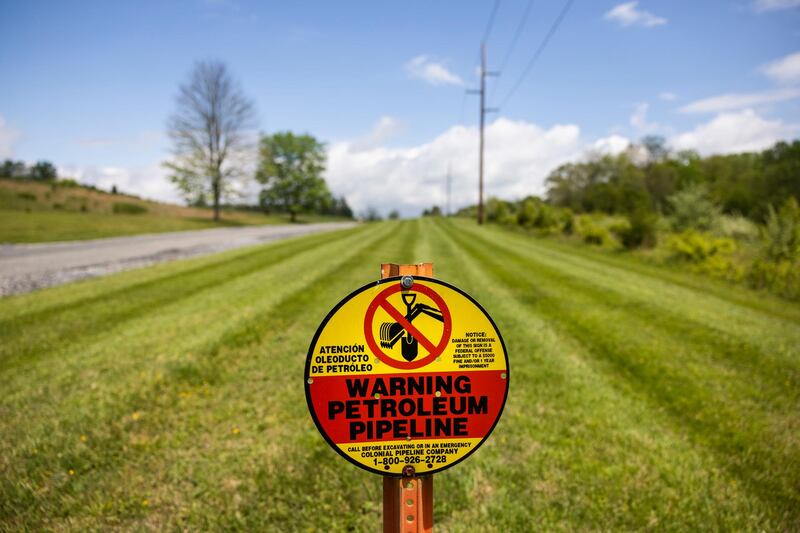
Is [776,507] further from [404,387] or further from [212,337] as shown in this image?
[212,337]

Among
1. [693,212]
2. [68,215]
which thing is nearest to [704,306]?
[693,212]

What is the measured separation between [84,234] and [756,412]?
26.3 meters

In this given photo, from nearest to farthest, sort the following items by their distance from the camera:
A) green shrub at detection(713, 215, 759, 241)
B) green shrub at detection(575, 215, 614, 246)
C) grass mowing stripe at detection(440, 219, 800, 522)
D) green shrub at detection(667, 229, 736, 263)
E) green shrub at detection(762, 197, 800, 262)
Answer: grass mowing stripe at detection(440, 219, 800, 522), green shrub at detection(762, 197, 800, 262), green shrub at detection(667, 229, 736, 263), green shrub at detection(713, 215, 759, 241), green shrub at detection(575, 215, 614, 246)

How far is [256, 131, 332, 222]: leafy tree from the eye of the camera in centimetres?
6219

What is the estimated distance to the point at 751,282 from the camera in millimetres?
11781

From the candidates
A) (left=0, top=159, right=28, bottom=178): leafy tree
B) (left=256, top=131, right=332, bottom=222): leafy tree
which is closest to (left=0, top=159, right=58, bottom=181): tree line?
(left=0, top=159, right=28, bottom=178): leafy tree

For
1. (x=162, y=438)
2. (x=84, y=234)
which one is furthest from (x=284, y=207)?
(x=162, y=438)

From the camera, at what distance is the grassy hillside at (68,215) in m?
21.9

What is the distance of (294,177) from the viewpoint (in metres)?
62.2

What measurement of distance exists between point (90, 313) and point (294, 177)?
5734 centimetres

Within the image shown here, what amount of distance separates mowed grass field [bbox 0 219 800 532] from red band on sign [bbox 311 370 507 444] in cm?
150

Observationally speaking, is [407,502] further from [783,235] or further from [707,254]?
[707,254]

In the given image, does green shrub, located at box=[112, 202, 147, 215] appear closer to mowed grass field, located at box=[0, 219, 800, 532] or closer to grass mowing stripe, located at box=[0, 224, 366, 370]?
grass mowing stripe, located at box=[0, 224, 366, 370]

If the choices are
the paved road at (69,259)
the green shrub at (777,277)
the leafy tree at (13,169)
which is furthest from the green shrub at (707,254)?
the leafy tree at (13,169)
